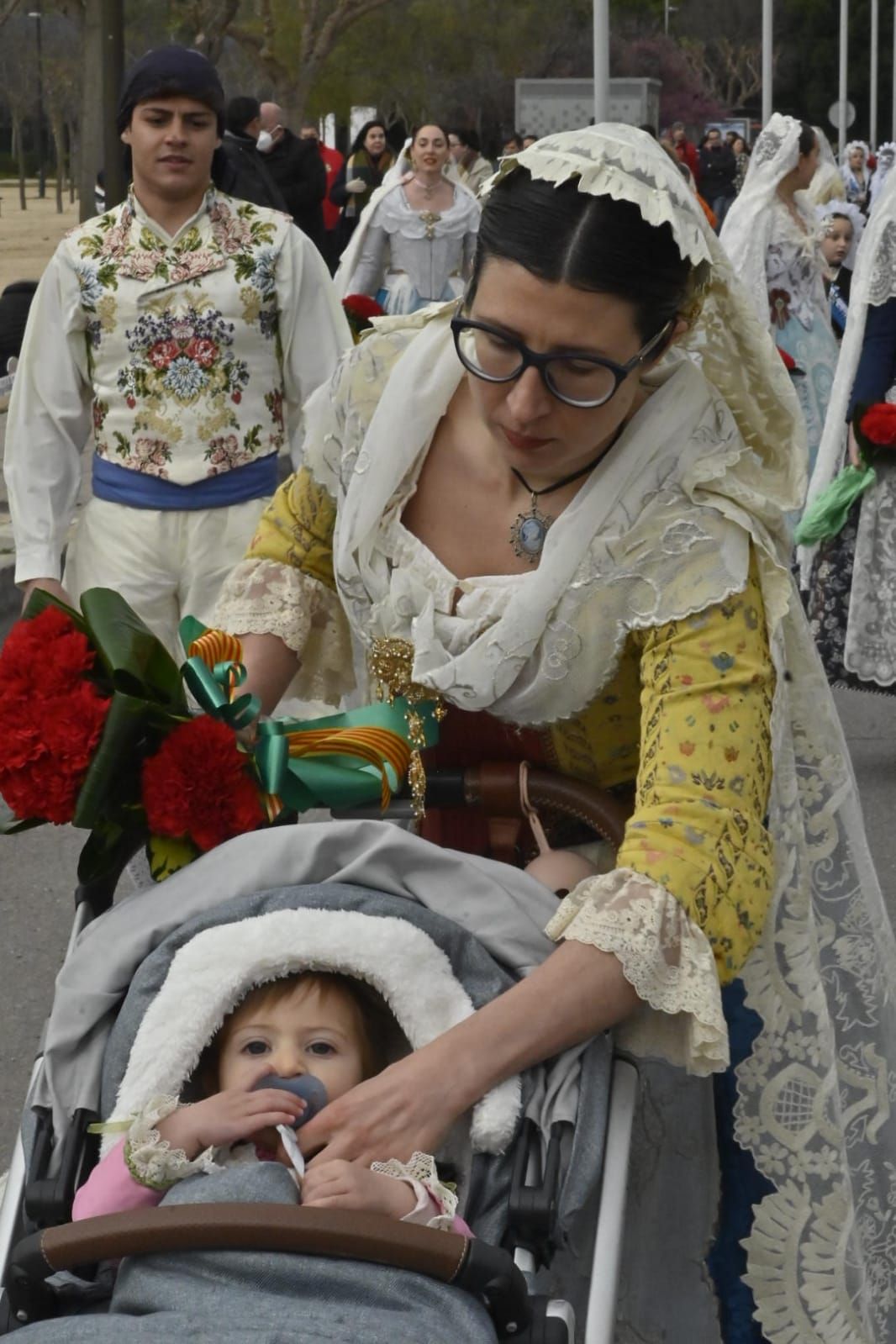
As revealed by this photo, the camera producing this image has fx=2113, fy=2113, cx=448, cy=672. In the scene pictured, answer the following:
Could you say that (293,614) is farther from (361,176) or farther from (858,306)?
(361,176)

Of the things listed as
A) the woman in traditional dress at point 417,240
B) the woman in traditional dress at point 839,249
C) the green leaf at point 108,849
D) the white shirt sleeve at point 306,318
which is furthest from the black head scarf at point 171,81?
the woman in traditional dress at point 417,240

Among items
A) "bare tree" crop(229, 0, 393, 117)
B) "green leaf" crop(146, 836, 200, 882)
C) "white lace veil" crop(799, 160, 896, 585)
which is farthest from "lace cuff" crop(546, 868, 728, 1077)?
"bare tree" crop(229, 0, 393, 117)

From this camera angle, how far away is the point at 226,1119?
2.21 meters

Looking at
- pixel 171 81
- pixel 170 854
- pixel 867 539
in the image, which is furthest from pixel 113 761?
pixel 867 539

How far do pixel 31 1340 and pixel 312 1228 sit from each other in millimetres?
275

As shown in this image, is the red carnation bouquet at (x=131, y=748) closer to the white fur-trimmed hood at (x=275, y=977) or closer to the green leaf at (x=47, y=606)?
the green leaf at (x=47, y=606)

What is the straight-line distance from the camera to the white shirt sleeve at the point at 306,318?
209 inches

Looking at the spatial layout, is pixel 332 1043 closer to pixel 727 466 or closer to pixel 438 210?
pixel 727 466

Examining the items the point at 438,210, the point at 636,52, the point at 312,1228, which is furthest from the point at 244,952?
the point at 636,52

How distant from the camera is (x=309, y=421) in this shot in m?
2.95

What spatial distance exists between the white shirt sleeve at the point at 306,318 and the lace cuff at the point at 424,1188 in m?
3.29

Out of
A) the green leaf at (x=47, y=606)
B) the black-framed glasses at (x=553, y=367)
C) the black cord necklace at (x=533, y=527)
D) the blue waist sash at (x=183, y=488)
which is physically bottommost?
the blue waist sash at (x=183, y=488)

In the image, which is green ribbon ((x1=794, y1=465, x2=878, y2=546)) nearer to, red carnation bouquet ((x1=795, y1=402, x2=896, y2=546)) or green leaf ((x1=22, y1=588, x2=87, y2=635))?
red carnation bouquet ((x1=795, y1=402, x2=896, y2=546))

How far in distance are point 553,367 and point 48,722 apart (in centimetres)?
71
